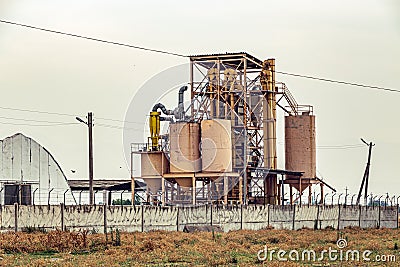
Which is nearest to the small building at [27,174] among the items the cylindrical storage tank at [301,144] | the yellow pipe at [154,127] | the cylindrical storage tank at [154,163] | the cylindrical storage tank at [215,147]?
the cylindrical storage tank at [154,163]

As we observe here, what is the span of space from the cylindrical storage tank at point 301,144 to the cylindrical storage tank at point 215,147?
367 inches

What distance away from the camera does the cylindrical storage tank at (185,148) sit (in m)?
55.3

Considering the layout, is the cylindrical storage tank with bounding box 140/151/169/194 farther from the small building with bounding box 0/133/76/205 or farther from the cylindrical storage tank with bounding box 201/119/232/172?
the small building with bounding box 0/133/76/205

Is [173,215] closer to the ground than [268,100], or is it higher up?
closer to the ground

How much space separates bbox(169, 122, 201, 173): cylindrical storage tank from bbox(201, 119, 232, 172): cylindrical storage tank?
1.57ft

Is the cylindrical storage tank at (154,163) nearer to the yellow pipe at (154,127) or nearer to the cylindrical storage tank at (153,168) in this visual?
the cylindrical storage tank at (153,168)

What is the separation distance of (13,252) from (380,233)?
21695 mm

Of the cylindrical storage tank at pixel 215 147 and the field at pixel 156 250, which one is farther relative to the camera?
the cylindrical storage tank at pixel 215 147

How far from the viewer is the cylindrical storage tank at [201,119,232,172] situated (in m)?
55.1

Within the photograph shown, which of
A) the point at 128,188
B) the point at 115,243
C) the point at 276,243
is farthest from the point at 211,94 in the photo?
the point at 115,243

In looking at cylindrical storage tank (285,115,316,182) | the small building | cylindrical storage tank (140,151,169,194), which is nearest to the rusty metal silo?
cylindrical storage tank (285,115,316,182)

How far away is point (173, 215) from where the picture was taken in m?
42.5

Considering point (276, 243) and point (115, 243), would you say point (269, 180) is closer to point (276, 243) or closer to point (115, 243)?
point (276, 243)

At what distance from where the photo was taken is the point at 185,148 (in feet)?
182
